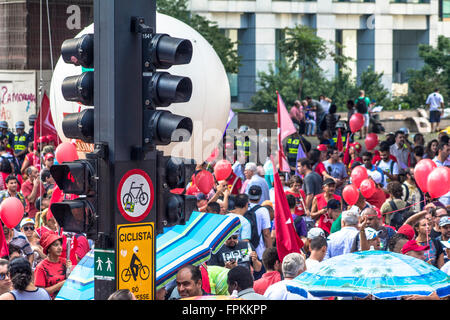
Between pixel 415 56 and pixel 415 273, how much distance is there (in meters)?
46.1

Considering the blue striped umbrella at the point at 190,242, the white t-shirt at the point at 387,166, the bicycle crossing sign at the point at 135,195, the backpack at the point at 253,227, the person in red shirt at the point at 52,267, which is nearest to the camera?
the bicycle crossing sign at the point at 135,195

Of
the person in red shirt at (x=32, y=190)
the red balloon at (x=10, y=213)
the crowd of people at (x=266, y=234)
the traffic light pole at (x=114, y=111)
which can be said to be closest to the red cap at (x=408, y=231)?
the crowd of people at (x=266, y=234)

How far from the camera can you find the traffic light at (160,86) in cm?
719

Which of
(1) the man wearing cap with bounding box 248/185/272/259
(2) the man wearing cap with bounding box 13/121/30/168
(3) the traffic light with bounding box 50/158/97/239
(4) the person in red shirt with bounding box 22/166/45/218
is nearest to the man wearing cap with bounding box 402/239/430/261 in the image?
(1) the man wearing cap with bounding box 248/185/272/259

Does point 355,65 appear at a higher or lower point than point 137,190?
higher

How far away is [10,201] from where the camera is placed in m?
10.9

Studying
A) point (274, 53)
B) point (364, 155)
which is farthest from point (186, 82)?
point (274, 53)

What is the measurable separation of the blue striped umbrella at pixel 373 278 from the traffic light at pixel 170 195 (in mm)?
1069

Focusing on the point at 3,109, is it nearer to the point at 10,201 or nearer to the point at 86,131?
the point at 10,201

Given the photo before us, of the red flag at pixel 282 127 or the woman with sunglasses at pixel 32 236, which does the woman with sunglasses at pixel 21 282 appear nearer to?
the woman with sunglasses at pixel 32 236

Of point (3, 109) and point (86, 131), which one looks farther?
point (3, 109)

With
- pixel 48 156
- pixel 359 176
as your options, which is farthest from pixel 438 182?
pixel 48 156
